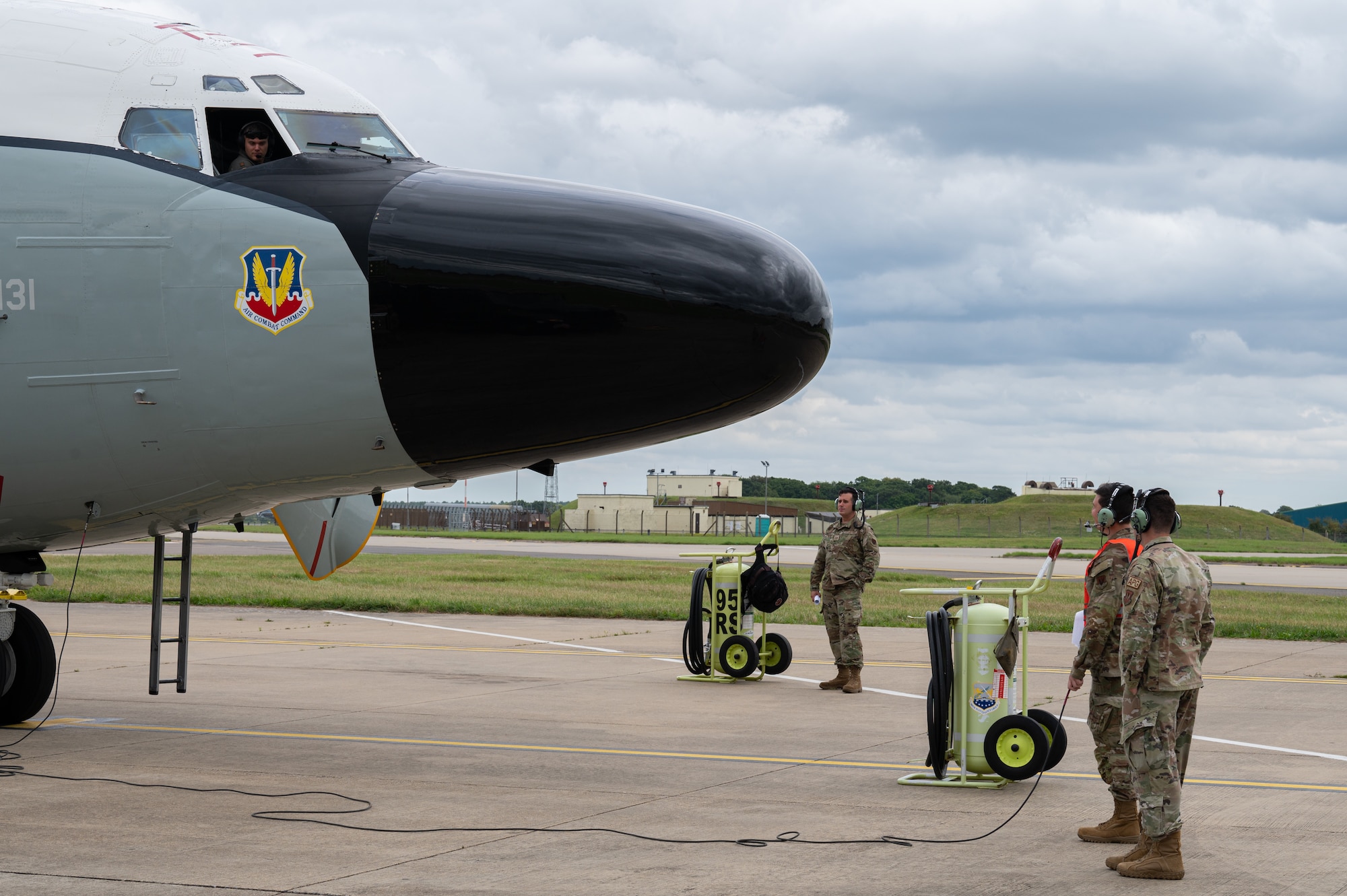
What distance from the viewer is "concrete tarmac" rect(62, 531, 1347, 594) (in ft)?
131

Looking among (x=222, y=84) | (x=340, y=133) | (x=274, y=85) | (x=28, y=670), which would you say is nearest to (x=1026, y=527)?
(x=28, y=670)

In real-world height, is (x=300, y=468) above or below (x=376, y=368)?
below

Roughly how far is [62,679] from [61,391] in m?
8.67

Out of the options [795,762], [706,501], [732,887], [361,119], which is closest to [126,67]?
[361,119]

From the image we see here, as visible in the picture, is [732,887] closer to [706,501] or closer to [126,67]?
[126,67]

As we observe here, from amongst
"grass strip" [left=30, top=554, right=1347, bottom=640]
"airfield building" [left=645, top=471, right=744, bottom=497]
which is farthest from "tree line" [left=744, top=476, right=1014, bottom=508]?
"grass strip" [left=30, top=554, right=1347, bottom=640]

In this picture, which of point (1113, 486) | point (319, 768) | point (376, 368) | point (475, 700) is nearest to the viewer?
point (376, 368)

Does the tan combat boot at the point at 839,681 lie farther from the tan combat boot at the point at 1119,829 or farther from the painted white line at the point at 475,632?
the tan combat boot at the point at 1119,829

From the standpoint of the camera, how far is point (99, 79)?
7.81 m

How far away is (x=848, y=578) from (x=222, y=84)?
865 cm

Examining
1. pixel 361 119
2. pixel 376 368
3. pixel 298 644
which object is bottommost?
pixel 298 644

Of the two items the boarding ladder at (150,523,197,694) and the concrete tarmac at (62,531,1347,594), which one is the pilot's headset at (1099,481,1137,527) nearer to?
the boarding ladder at (150,523,197,694)

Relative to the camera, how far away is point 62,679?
15.1 meters

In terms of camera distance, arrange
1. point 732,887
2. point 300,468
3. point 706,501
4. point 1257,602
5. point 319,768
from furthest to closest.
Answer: point 706,501, point 1257,602, point 319,768, point 300,468, point 732,887
